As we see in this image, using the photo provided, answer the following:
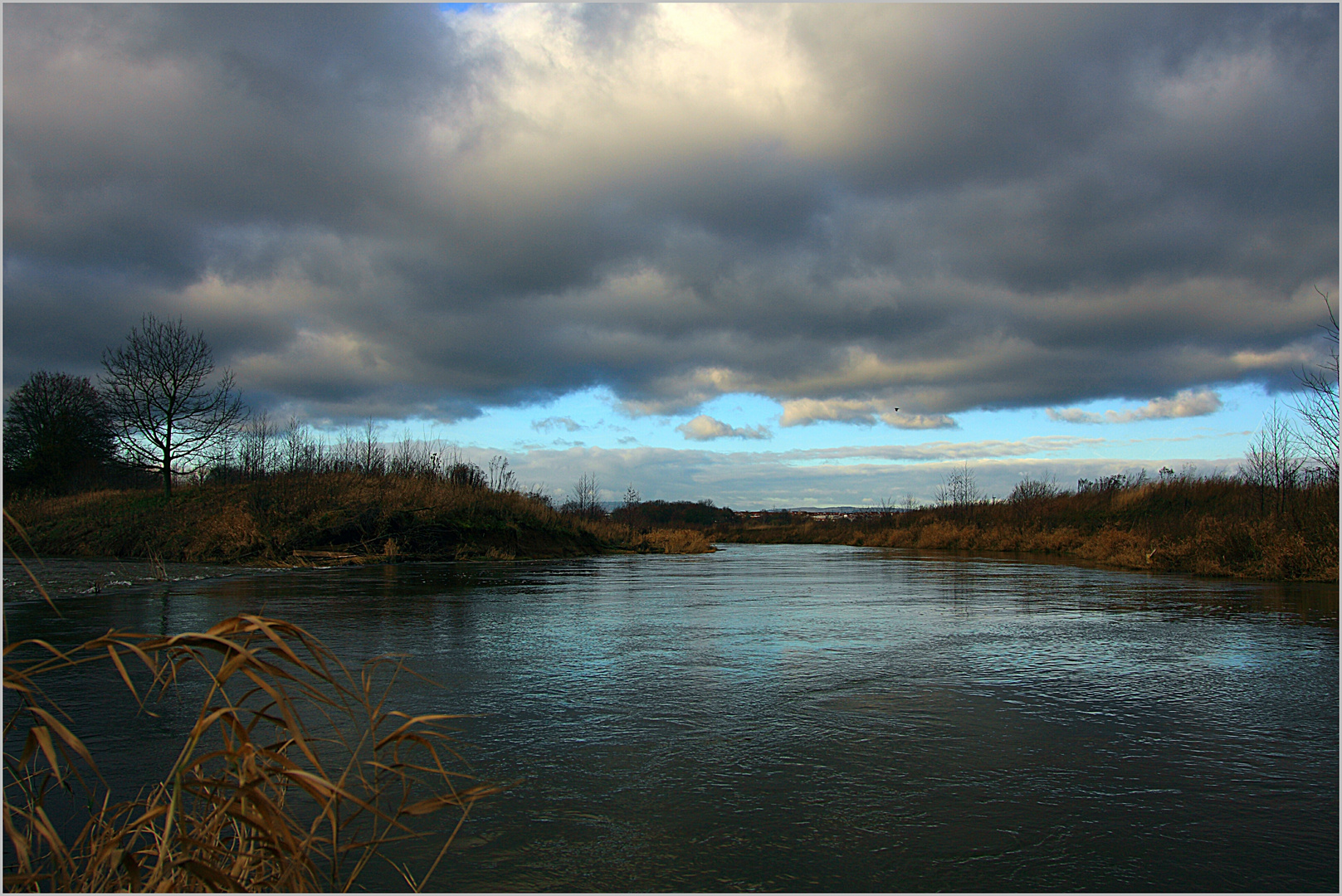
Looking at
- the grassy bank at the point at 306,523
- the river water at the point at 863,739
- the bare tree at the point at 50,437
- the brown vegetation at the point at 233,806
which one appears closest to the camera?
the brown vegetation at the point at 233,806

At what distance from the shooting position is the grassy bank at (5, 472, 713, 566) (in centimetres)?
1712

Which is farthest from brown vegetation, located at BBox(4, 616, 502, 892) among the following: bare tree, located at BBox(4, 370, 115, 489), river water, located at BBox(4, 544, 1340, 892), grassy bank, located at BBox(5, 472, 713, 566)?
bare tree, located at BBox(4, 370, 115, 489)

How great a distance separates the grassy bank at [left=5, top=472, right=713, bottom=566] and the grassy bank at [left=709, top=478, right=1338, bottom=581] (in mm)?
15978

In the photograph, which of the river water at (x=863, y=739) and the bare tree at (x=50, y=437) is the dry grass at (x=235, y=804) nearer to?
the river water at (x=863, y=739)

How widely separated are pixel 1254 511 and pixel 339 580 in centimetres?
1834

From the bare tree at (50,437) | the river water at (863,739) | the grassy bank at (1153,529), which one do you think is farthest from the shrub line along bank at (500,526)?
the bare tree at (50,437)

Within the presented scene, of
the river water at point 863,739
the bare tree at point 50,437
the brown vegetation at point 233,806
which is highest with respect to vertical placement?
the bare tree at point 50,437

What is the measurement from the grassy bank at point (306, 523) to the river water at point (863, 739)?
29.0 ft

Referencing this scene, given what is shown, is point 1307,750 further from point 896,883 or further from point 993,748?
point 896,883

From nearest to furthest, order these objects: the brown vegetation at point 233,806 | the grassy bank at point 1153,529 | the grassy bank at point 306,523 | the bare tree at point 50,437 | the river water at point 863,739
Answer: the brown vegetation at point 233,806 < the river water at point 863,739 < the grassy bank at point 1153,529 < the grassy bank at point 306,523 < the bare tree at point 50,437

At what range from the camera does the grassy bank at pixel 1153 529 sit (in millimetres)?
12891

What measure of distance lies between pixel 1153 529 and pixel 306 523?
68.0 ft

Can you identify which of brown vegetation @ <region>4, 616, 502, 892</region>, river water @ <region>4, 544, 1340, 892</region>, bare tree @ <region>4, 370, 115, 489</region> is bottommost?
river water @ <region>4, 544, 1340, 892</region>

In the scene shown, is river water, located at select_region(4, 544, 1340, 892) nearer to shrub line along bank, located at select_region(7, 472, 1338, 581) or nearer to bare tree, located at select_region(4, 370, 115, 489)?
shrub line along bank, located at select_region(7, 472, 1338, 581)
